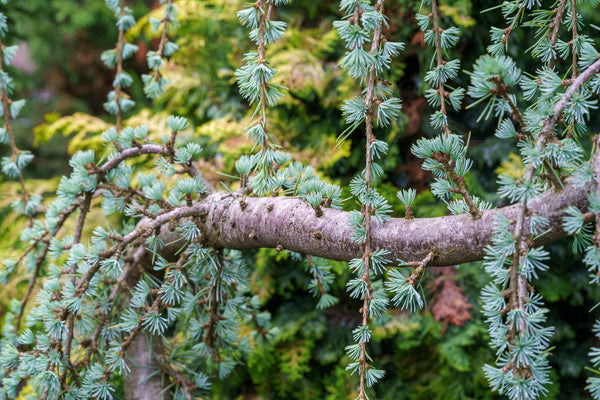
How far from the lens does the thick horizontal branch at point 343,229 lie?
1.87 feet

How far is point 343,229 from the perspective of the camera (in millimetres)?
719

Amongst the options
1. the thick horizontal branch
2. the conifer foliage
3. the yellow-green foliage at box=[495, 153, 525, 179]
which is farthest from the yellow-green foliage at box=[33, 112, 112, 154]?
the yellow-green foliage at box=[495, 153, 525, 179]

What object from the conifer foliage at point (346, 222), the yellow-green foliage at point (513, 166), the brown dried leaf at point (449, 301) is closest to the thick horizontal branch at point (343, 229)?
the conifer foliage at point (346, 222)

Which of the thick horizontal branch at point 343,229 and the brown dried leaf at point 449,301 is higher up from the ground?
the thick horizontal branch at point 343,229

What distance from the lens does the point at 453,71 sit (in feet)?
2.23

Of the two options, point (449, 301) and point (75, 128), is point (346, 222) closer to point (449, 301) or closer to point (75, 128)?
point (449, 301)

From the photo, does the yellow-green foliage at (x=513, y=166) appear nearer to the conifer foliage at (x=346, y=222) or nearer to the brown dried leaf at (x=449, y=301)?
the brown dried leaf at (x=449, y=301)

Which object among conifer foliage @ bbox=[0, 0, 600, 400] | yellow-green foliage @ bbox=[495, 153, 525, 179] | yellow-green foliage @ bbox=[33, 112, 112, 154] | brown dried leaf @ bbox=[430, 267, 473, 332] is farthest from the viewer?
yellow-green foliage @ bbox=[33, 112, 112, 154]

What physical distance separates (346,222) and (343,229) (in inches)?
0.5

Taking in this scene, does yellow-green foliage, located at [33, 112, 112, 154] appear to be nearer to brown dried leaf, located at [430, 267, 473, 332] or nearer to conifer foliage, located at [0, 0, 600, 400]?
conifer foliage, located at [0, 0, 600, 400]

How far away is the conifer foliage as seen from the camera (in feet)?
1.67

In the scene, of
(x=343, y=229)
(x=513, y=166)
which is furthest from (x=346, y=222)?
(x=513, y=166)

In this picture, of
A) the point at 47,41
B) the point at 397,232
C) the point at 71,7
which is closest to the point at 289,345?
the point at 397,232

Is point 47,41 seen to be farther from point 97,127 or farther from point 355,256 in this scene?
point 355,256
